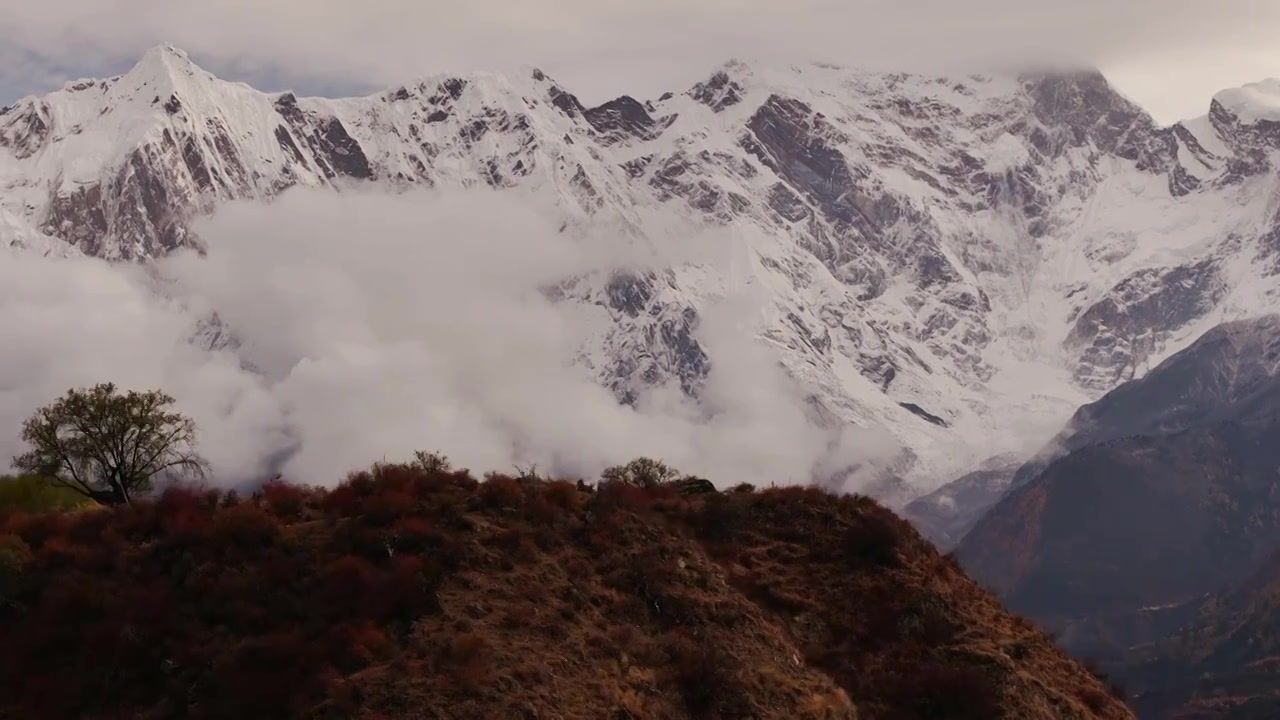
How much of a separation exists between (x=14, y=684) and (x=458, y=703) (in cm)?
1403

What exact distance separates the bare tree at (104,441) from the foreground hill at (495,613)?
9.58 meters

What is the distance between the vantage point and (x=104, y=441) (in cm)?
6862

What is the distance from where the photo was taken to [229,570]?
5191 centimetres

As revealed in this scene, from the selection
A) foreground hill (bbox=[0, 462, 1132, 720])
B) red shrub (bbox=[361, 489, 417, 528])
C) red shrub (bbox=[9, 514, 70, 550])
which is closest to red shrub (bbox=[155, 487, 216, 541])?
foreground hill (bbox=[0, 462, 1132, 720])

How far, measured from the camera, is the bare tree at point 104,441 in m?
68.4

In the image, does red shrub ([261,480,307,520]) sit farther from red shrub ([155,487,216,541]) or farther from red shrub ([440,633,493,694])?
red shrub ([440,633,493,694])

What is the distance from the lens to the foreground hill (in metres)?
47.2

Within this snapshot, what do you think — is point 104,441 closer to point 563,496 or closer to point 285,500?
point 285,500

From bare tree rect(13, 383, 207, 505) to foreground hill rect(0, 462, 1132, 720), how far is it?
9.58m

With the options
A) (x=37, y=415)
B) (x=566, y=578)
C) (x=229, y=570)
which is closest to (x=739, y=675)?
(x=566, y=578)

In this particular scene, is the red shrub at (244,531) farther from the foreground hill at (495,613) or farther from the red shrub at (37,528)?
the red shrub at (37,528)

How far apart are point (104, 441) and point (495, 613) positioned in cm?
2604

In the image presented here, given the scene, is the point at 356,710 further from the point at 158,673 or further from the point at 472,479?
the point at 472,479

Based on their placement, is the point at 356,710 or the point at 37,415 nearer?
the point at 356,710
